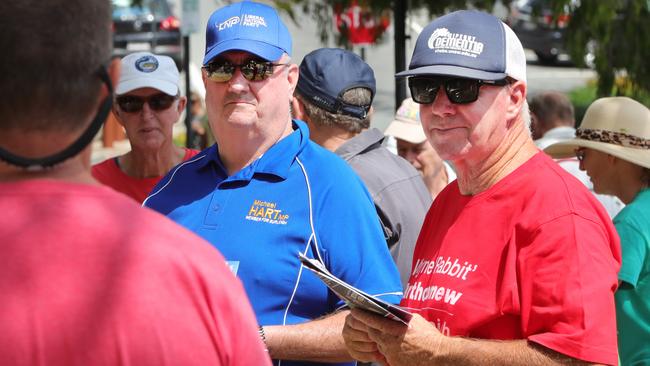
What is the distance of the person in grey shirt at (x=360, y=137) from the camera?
14.7 ft

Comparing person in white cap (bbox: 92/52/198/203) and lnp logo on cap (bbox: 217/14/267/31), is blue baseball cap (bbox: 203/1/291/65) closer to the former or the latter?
lnp logo on cap (bbox: 217/14/267/31)

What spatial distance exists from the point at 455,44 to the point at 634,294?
1.41 meters

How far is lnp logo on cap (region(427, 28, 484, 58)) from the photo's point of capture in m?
2.97

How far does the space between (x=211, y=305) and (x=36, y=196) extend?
0.33 metres

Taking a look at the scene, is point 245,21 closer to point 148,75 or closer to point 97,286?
point 148,75

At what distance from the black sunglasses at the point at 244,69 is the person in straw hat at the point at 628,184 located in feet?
4.71

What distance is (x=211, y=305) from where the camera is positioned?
1.73 metres

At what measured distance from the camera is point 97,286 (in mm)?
1664

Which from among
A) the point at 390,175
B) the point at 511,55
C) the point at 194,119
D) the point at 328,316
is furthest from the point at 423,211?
the point at 194,119

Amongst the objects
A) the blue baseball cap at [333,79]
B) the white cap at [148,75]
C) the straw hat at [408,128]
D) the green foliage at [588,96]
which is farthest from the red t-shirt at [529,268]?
the green foliage at [588,96]

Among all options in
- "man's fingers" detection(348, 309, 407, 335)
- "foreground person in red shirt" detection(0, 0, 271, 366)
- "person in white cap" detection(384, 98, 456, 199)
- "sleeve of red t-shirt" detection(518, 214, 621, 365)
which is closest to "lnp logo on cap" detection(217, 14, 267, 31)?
"man's fingers" detection(348, 309, 407, 335)

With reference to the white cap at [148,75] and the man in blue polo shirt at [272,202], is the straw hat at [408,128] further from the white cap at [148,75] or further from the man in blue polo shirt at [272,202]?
the man in blue polo shirt at [272,202]

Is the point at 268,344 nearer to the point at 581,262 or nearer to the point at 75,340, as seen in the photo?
the point at 581,262

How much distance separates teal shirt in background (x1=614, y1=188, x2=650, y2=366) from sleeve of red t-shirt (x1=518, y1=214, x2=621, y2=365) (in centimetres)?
119
